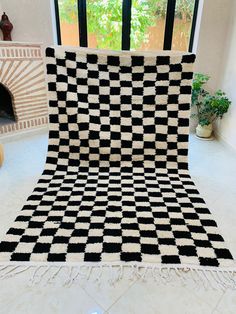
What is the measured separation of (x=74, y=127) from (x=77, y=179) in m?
0.43

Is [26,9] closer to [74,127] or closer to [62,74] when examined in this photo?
[62,74]

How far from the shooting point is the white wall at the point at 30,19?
2352mm

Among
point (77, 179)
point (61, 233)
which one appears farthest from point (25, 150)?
point (61, 233)

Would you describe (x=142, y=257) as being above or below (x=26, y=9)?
below

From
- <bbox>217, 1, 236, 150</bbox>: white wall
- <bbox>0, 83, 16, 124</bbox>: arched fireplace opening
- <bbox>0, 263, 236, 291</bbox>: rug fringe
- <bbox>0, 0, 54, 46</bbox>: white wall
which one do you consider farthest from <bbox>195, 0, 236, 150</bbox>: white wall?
<bbox>0, 83, 16, 124</bbox>: arched fireplace opening

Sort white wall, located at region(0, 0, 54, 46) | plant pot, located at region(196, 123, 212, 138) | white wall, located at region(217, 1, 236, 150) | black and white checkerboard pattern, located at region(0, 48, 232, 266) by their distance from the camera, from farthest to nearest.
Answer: plant pot, located at region(196, 123, 212, 138) → white wall, located at region(217, 1, 236, 150) → white wall, located at region(0, 0, 54, 46) → black and white checkerboard pattern, located at region(0, 48, 232, 266)

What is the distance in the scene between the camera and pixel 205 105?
273cm

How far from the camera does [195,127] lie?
10.1 ft

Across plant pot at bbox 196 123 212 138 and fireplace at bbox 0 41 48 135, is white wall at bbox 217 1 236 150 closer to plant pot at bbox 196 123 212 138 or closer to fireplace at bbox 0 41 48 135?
plant pot at bbox 196 123 212 138

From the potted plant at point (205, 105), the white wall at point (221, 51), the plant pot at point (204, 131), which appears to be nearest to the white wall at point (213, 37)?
the white wall at point (221, 51)

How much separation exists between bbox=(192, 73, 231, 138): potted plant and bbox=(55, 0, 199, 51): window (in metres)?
0.53

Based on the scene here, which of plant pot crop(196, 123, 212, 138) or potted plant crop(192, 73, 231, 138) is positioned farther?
plant pot crop(196, 123, 212, 138)

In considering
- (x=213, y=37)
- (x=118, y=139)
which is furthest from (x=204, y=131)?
(x=118, y=139)

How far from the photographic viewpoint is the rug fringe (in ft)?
3.45
